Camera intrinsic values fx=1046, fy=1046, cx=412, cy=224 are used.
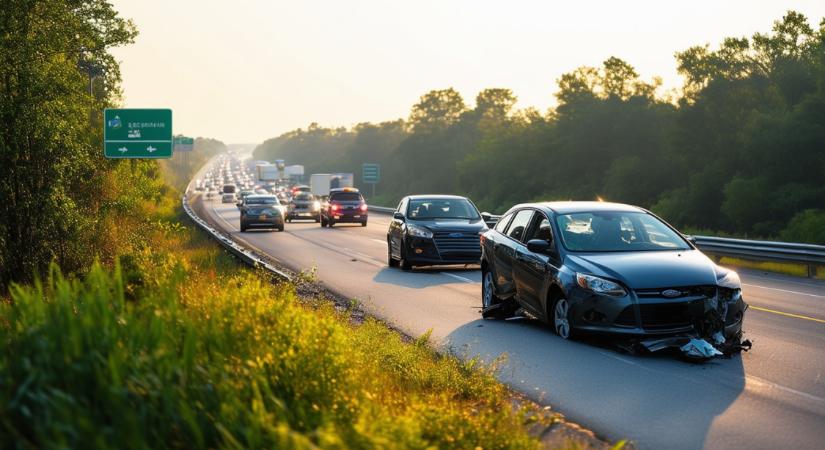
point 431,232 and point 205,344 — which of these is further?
point 431,232

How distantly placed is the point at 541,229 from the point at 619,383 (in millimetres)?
3561

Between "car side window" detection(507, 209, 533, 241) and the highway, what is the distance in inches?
45.5

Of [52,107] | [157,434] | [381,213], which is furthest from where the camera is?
[381,213]

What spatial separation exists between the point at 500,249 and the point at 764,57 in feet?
164

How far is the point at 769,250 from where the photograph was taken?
23.7 meters

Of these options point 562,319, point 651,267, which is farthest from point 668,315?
point 562,319

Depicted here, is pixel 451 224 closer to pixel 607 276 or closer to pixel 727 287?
pixel 607 276

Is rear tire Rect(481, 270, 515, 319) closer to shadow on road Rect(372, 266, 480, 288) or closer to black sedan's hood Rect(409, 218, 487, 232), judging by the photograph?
shadow on road Rect(372, 266, 480, 288)

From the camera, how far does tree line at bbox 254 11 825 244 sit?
160 ft

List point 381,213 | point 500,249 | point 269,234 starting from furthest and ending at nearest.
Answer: point 381,213 < point 269,234 < point 500,249

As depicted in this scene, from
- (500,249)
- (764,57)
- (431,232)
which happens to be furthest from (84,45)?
(764,57)

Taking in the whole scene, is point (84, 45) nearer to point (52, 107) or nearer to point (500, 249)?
point (52, 107)

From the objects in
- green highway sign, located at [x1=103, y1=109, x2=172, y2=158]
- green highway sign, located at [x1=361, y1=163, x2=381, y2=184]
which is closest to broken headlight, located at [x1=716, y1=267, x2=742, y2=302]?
green highway sign, located at [x1=103, y1=109, x2=172, y2=158]

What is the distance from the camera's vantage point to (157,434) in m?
4.79
